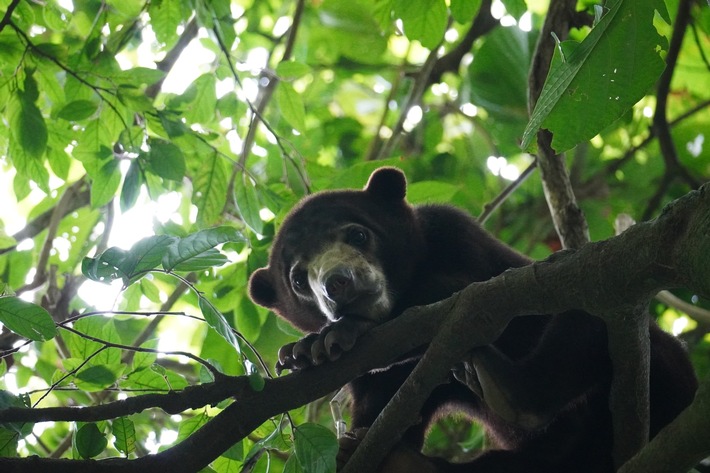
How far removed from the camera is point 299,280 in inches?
187

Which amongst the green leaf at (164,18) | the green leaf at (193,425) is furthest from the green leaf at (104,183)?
the green leaf at (193,425)

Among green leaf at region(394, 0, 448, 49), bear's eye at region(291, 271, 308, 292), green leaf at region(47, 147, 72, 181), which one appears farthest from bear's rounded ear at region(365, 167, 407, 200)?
green leaf at region(47, 147, 72, 181)

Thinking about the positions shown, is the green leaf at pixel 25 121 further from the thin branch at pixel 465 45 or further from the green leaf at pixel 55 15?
the thin branch at pixel 465 45

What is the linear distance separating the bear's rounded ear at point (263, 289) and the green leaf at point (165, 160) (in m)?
0.87

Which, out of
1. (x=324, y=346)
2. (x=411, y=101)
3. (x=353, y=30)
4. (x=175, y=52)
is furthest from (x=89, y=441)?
(x=353, y=30)

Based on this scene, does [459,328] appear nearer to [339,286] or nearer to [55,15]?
[339,286]

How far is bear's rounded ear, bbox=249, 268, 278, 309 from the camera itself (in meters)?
4.97

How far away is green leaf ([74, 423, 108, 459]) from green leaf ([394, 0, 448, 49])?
2663mm

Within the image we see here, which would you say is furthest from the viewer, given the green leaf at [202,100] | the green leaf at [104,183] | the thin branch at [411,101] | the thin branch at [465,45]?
the thin branch at [465,45]

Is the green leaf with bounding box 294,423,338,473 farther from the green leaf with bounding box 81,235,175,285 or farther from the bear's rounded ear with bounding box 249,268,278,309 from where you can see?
the bear's rounded ear with bounding box 249,268,278,309

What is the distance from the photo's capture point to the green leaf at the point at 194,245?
9.70 feet

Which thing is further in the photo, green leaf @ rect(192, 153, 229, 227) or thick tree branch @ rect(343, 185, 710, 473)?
green leaf @ rect(192, 153, 229, 227)

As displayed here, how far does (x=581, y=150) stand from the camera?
8031 millimetres

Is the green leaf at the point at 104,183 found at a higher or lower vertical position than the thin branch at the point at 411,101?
lower
